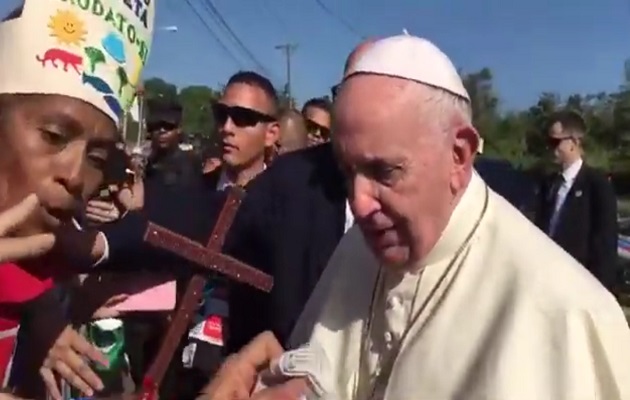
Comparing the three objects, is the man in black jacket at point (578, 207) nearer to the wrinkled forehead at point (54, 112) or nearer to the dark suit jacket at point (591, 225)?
the dark suit jacket at point (591, 225)

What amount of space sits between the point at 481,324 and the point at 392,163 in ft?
1.48

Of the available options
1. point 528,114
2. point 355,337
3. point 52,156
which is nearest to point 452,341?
point 355,337

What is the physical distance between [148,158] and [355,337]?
5.29 meters

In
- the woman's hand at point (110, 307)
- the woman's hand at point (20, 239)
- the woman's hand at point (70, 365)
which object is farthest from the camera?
the woman's hand at point (110, 307)

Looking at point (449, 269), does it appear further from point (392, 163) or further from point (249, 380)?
point (249, 380)

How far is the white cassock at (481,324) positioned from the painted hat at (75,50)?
2.84 feet

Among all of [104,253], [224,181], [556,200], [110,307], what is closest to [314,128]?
[556,200]

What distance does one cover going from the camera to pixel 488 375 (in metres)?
2.75

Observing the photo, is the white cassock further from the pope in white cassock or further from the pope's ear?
the pope's ear

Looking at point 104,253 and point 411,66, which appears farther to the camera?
point 104,253

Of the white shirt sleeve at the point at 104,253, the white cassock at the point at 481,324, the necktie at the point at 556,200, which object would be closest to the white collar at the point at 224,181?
the white shirt sleeve at the point at 104,253

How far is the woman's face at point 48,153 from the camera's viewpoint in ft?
9.27

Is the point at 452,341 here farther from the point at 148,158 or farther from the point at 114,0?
the point at 148,158

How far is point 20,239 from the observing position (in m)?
2.65
